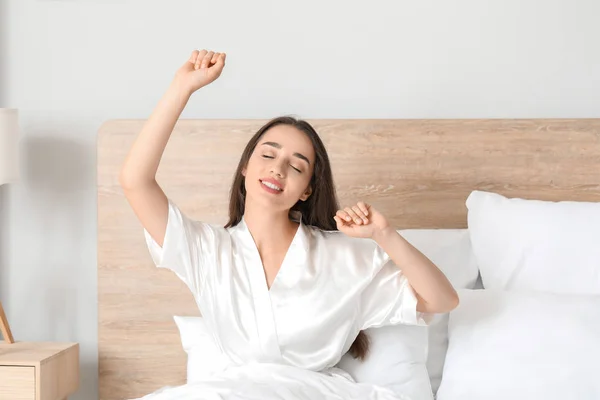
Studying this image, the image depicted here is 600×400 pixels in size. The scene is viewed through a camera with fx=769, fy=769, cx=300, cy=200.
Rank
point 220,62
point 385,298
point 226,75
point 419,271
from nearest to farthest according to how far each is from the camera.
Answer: point 220,62
point 419,271
point 385,298
point 226,75

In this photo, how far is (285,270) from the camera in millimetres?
1795

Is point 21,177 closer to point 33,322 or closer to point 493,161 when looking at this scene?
A: point 33,322

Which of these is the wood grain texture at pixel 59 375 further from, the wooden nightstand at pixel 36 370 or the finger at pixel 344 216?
the finger at pixel 344 216

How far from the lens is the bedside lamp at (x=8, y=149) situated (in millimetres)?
2211

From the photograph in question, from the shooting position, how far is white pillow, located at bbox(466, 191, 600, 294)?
2.03 meters

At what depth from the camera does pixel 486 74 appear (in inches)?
94.1

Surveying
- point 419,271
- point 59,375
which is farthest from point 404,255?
point 59,375

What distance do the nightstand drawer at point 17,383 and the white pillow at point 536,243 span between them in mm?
1272

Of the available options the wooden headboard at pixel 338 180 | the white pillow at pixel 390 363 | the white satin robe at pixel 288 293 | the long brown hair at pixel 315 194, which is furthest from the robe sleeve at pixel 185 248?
the wooden headboard at pixel 338 180

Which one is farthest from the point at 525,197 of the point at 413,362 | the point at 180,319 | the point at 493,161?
the point at 180,319

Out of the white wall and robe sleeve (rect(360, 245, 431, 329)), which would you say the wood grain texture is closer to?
the white wall

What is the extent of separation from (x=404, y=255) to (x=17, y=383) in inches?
44.0

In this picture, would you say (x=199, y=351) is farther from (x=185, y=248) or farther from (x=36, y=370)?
(x=36, y=370)


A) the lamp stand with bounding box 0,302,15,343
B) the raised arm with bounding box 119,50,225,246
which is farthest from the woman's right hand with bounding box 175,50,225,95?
the lamp stand with bounding box 0,302,15,343
